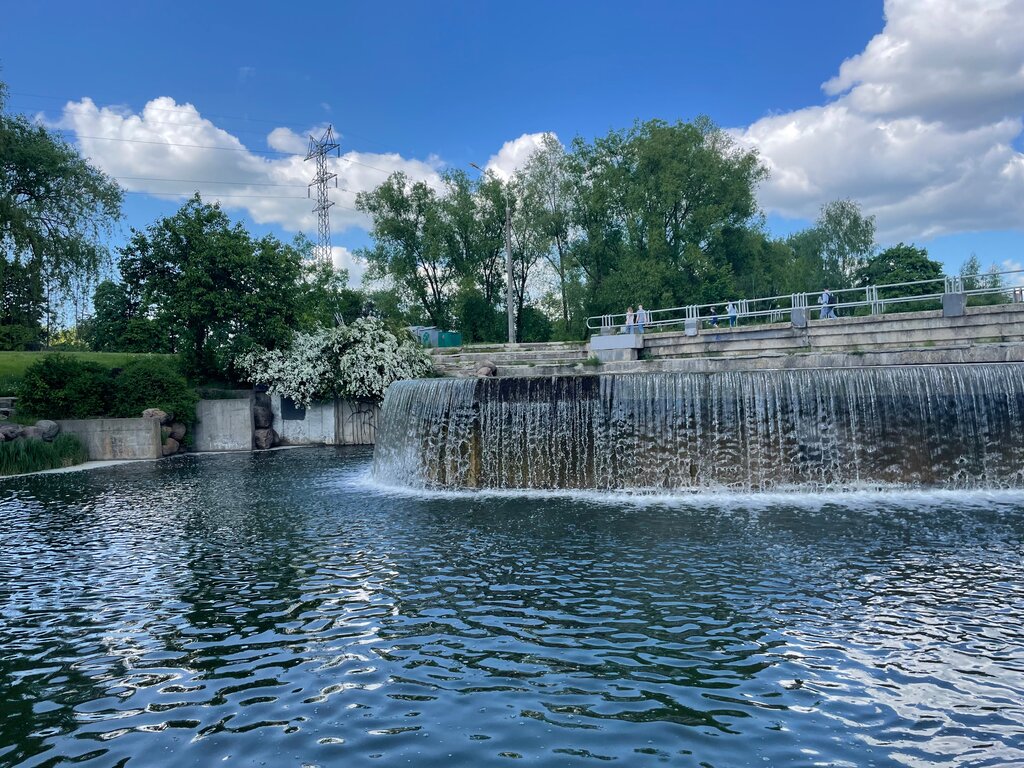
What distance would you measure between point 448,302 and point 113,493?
34.1m

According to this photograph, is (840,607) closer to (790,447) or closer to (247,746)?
(247,746)

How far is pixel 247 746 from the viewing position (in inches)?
204

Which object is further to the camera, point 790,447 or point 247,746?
point 790,447

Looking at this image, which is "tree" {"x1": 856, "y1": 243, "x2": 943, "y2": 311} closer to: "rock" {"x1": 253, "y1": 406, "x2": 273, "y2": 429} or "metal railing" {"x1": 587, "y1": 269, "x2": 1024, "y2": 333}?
"metal railing" {"x1": 587, "y1": 269, "x2": 1024, "y2": 333}

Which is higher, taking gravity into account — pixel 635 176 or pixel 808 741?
pixel 635 176

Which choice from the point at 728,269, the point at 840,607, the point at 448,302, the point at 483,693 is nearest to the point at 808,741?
the point at 483,693

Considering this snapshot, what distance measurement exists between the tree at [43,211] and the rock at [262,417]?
943 centimetres

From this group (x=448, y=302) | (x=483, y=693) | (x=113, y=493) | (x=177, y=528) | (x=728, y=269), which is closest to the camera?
(x=483, y=693)

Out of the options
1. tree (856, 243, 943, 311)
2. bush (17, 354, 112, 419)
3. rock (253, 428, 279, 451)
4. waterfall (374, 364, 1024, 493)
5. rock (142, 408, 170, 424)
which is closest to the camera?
waterfall (374, 364, 1024, 493)

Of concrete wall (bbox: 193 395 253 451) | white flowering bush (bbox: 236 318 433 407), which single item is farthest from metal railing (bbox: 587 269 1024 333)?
concrete wall (bbox: 193 395 253 451)

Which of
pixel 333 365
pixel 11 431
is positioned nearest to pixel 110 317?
pixel 333 365

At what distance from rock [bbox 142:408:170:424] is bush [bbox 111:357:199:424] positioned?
0.94ft

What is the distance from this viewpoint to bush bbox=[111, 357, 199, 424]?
86.3 ft

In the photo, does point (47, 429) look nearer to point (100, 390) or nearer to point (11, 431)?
point (11, 431)
